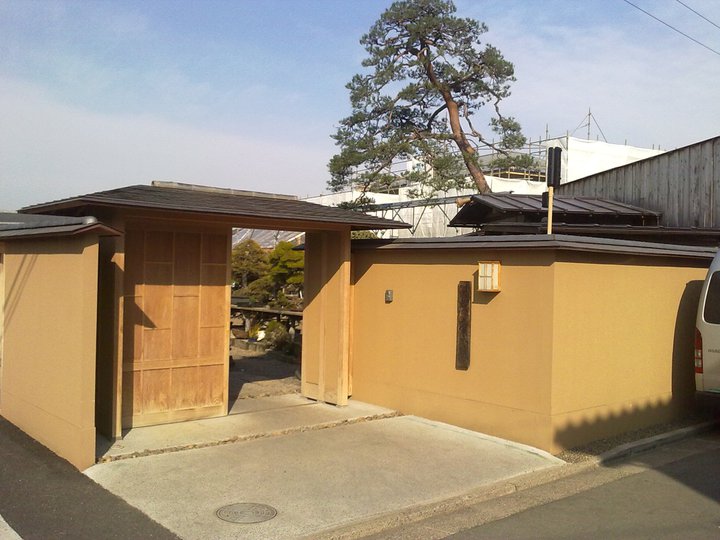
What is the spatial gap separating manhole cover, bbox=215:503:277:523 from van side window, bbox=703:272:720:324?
21.3 ft

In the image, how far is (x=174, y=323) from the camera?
28.9 ft

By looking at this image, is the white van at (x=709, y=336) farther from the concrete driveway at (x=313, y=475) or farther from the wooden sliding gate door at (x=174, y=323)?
the wooden sliding gate door at (x=174, y=323)

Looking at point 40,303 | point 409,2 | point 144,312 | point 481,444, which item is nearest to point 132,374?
point 144,312

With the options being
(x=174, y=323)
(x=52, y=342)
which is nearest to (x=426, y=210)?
(x=174, y=323)

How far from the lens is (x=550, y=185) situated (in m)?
8.81

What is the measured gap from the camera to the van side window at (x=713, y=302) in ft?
29.5

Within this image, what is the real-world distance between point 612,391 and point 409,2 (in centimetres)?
1545

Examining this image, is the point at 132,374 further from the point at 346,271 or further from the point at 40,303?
the point at 346,271

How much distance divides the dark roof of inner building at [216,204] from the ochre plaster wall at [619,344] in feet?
9.13

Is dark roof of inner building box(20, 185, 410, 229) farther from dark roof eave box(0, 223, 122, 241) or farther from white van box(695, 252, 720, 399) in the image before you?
white van box(695, 252, 720, 399)

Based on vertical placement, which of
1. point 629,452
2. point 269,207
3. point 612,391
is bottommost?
point 629,452

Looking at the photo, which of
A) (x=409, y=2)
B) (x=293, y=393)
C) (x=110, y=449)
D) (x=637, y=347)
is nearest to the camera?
(x=110, y=449)

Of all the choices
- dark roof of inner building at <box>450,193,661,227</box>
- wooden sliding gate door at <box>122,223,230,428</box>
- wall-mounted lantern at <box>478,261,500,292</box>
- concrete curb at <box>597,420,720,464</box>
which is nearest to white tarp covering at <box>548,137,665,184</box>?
dark roof of inner building at <box>450,193,661,227</box>

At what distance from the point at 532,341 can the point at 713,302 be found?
301 cm
